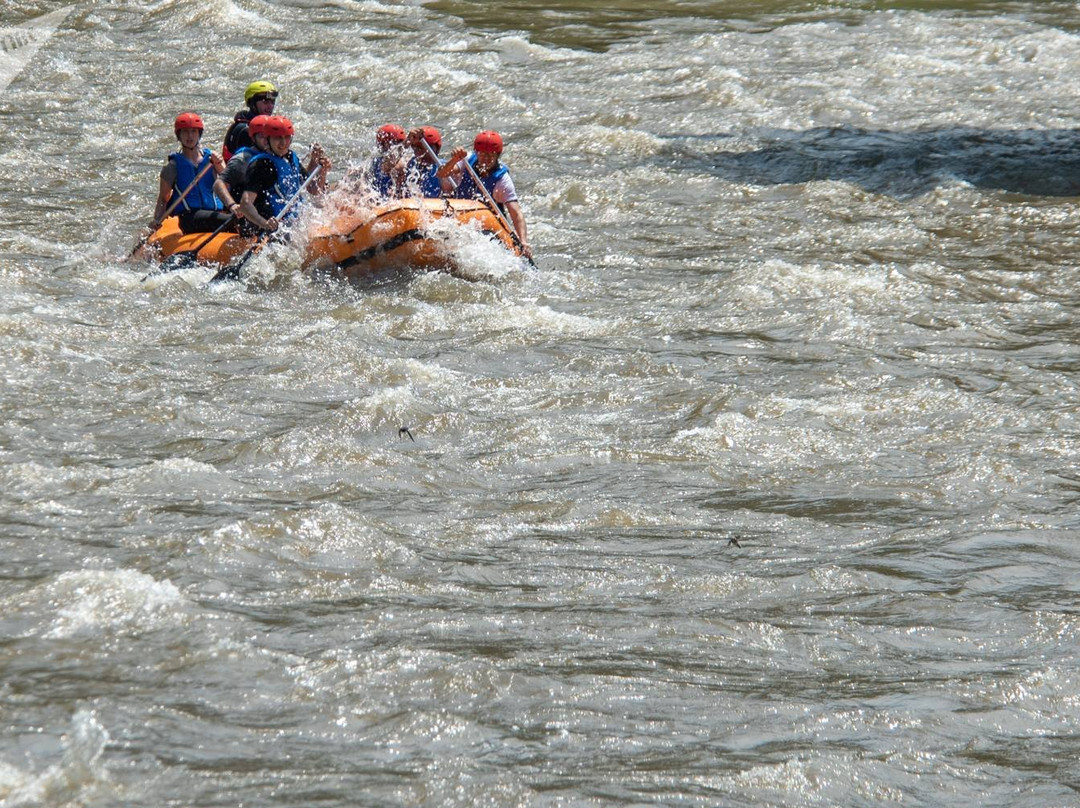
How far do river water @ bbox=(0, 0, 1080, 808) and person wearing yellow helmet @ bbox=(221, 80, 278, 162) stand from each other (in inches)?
40.5

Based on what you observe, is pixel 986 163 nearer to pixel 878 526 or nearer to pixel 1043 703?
pixel 878 526

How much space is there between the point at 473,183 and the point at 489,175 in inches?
5.2

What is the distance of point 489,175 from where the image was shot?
10.6 meters

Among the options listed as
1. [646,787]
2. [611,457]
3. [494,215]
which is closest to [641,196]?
[494,215]

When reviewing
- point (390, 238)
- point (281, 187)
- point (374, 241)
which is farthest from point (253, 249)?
point (390, 238)

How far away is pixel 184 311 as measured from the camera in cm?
924

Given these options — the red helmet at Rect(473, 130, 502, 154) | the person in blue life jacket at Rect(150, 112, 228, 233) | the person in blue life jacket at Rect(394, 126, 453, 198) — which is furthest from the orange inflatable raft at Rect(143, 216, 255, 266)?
the red helmet at Rect(473, 130, 502, 154)

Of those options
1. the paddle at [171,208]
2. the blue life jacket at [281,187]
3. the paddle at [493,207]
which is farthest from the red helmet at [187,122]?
the paddle at [493,207]

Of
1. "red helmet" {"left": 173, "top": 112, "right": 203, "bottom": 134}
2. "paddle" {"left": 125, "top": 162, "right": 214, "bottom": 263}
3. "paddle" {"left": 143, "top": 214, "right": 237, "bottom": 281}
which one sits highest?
"red helmet" {"left": 173, "top": 112, "right": 203, "bottom": 134}

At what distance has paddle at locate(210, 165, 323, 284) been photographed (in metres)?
9.82

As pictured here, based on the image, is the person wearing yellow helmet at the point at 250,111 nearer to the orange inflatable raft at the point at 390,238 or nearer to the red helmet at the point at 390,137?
the red helmet at the point at 390,137

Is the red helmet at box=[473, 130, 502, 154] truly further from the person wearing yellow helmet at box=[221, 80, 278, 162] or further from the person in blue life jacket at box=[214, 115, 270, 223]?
the person wearing yellow helmet at box=[221, 80, 278, 162]

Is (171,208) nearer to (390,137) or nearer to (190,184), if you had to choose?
(190,184)

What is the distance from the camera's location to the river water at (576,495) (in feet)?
14.0
